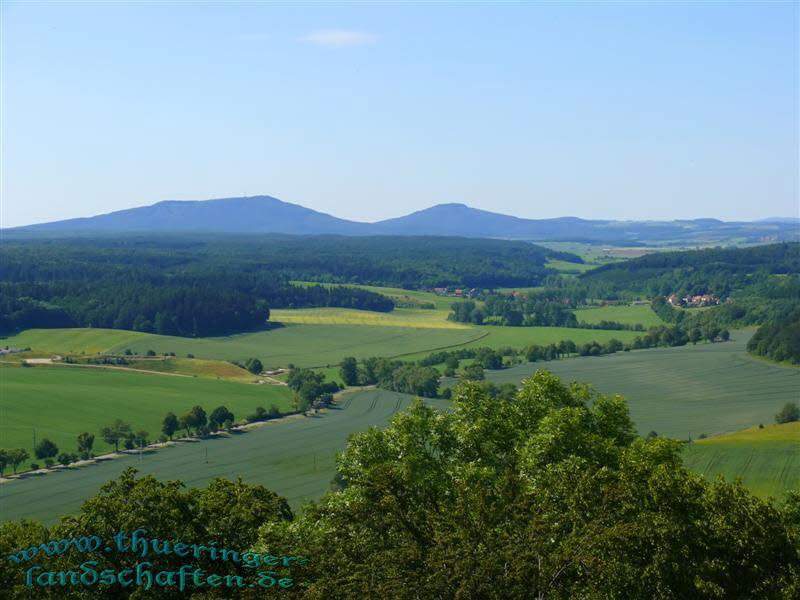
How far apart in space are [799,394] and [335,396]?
45.5 metres

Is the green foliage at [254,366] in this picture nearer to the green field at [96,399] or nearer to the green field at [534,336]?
the green field at [96,399]

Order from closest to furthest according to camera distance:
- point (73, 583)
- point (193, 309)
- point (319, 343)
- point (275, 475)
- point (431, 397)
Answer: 1. point (73, 583)
2. point (275, 475)
3. point (431, 397)
4. point (319, 343)
5. point (193, 309)

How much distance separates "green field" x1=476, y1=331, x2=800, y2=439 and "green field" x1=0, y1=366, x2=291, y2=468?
97.5 feet

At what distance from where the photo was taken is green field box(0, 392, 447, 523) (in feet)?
193

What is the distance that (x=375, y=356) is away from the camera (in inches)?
4803

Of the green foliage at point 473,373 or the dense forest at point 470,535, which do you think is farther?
the green foliage at point 473,373

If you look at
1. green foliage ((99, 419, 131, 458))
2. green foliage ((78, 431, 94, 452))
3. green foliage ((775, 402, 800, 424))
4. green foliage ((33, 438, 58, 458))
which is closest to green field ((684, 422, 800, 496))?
green foliage ((775, 402, 800, 424))

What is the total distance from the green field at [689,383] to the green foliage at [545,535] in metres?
50.2

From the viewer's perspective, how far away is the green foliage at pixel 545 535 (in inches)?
792

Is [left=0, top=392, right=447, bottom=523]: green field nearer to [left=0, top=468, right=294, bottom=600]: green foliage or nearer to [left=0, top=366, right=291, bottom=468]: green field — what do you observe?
[left=0, top=366, right=291, bottom=468]: green field

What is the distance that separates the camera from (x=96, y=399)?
287 feet

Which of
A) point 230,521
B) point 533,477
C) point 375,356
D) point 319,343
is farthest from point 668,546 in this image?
point 319,343

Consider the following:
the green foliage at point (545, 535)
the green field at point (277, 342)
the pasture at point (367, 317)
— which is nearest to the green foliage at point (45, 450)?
the green field at point (277, 342)

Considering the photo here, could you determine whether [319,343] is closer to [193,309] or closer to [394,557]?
[193,309]
